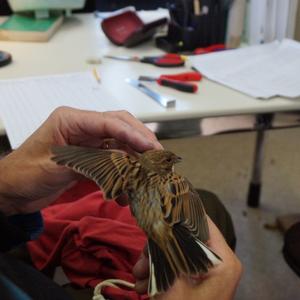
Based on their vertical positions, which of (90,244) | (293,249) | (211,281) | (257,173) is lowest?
(257,173)

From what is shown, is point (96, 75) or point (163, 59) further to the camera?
point (163, 59)

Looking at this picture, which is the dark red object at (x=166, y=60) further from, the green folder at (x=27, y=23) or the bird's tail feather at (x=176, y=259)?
the bird's tail feather at (x=176, y=259)

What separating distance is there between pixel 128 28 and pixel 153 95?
52 cm

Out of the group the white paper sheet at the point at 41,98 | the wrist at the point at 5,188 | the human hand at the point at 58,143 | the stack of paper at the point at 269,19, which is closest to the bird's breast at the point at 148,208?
the human hand at the point at 58,143

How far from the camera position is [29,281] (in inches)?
23.7

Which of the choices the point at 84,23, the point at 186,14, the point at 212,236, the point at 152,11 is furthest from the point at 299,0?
the point at 212,236

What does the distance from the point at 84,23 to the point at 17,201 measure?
110 centimetres

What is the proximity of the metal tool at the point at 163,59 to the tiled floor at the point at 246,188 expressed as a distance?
0.82 metres

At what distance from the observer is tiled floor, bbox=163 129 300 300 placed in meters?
1.67

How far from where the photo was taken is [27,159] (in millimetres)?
750

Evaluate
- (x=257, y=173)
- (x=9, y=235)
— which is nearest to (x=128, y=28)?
(x=257, y=173)

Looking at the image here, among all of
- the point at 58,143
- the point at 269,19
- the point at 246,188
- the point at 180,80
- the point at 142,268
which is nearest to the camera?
the point at 142,268

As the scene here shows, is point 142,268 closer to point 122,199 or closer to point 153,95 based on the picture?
point 122,199

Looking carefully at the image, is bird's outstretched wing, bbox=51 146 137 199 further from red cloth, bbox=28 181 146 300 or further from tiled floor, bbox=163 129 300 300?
tiled floor, bbox=163 129 300 300
